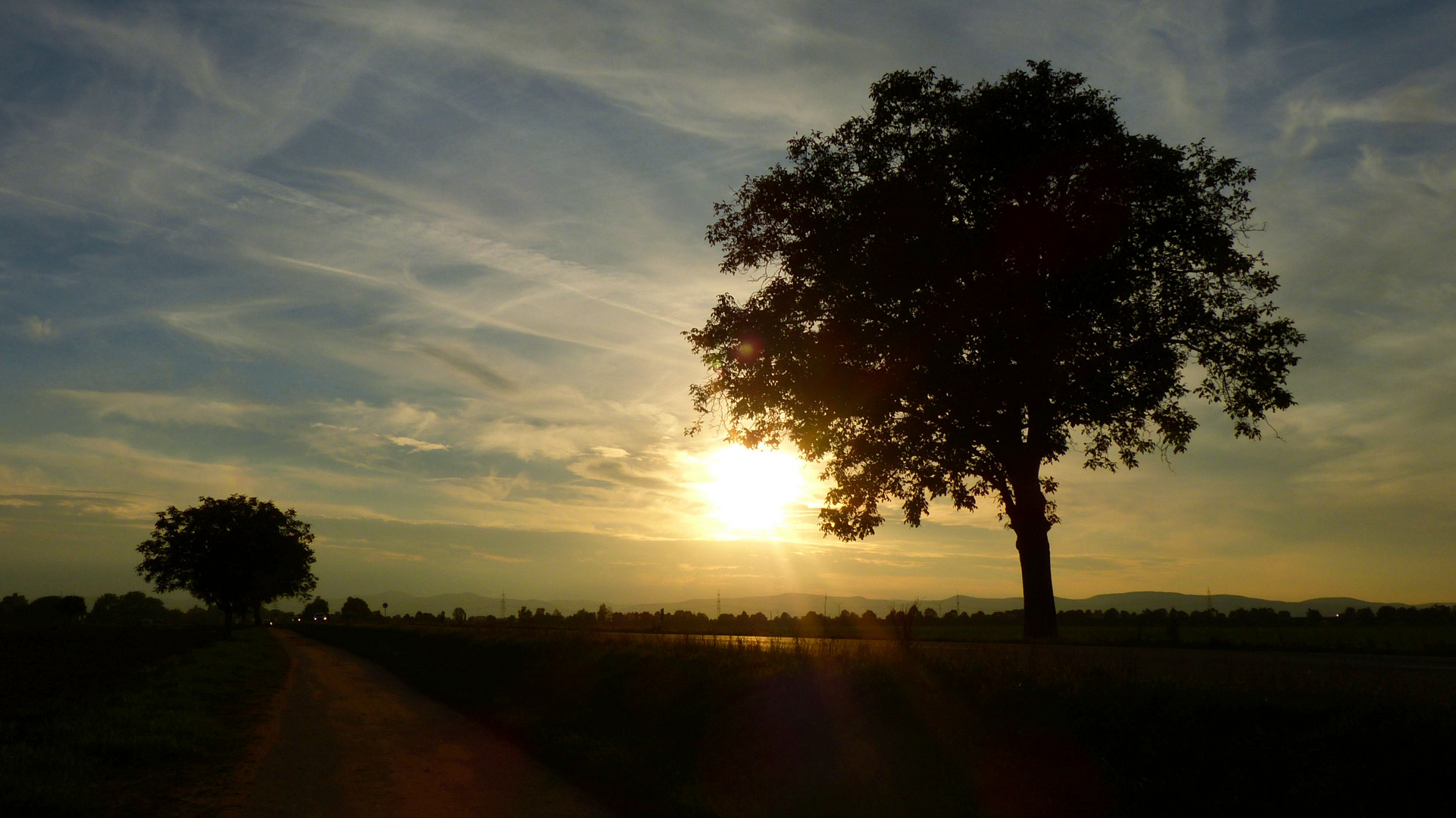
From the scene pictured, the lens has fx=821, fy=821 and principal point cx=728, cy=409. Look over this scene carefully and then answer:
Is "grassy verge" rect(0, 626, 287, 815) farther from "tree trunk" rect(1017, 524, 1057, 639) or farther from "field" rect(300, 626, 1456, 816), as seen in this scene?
"tree trunk" rect(1017, 524, 1057, 639)

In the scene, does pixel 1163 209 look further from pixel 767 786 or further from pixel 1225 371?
pixel 767 786

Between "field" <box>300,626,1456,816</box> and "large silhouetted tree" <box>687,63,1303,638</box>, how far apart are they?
6.05m

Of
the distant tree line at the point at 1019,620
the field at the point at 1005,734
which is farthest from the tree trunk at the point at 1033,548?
the distant tree line at the point at 1019,620

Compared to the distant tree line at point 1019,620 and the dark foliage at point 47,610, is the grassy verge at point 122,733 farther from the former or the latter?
the dark foliage at point 47,610

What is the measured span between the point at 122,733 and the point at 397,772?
232 inches

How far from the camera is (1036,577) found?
860 inches

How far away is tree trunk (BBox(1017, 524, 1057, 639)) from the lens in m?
21.6

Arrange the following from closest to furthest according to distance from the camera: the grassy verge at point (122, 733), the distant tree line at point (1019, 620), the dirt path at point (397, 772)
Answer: the dirt path at point (397, 772)
the grassy verge at point (122, 733)
the distant tree line at point (1019, 620)

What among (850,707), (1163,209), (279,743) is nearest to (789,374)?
(1163,209)

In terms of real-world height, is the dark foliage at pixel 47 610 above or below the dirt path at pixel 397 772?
below

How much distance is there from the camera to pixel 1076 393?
63.7ft

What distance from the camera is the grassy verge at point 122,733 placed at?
33.7 ft

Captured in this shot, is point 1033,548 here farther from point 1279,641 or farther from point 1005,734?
point 1005,734

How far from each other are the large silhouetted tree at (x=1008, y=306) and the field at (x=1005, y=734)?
6055 mm
